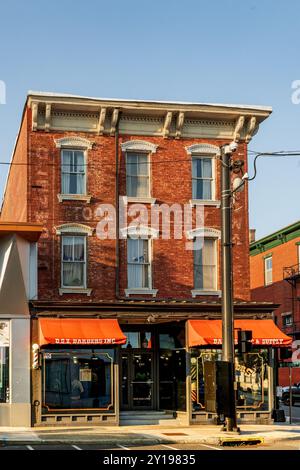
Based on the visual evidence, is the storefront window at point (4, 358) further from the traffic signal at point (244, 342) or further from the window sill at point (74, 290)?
the traffic signal at point (244, 342)

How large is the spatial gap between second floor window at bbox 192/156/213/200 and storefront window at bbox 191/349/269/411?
19.9 ft

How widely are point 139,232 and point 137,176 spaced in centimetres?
216

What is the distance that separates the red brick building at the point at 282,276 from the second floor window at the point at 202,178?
22.1 metres

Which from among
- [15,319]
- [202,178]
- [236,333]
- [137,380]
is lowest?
[137,380]

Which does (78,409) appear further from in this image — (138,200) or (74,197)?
(138,200)

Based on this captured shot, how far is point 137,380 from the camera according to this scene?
112 feet

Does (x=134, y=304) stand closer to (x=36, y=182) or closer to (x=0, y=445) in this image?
(x=36, y=182)

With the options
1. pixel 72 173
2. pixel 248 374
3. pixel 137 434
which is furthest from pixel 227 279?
pixel 72 173

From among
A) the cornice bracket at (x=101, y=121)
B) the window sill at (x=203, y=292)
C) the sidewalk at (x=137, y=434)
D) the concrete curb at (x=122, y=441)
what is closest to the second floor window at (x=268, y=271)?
the window sill at (x=203, y=292)

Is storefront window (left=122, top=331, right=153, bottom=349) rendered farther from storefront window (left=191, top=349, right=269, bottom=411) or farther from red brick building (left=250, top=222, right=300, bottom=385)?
red brick building (left=250, top=222, right=300, bottom=385)

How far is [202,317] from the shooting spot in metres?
32.6

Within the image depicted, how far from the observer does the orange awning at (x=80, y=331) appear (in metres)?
30.3
